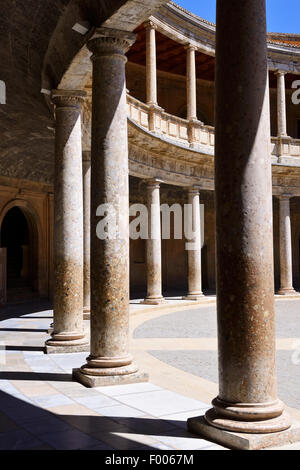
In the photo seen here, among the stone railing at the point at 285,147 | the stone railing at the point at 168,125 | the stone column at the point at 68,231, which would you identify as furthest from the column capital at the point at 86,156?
the stone railing at the point at 285,147

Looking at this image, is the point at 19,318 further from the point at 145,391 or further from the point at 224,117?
the point at 224,117

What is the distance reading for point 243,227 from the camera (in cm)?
425

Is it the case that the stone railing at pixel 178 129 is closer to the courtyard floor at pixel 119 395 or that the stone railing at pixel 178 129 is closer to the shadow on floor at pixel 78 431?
the courtyard floor at pixel 119 395

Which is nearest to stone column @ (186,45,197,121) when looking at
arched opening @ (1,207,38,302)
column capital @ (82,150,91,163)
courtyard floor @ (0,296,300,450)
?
column capital @ (82,150,91,163)

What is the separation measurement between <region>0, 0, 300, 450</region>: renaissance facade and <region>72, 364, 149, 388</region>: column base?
2 centimetres

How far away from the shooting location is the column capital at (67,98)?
8.78 m

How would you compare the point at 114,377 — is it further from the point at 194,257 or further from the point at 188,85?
the point at 188,85

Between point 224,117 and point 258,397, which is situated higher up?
point 224,117

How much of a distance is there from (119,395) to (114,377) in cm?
47

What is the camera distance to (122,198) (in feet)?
21.8

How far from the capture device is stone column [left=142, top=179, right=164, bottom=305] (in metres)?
17.9

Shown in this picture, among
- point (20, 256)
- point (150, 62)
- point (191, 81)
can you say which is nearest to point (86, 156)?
point (150, 62)
